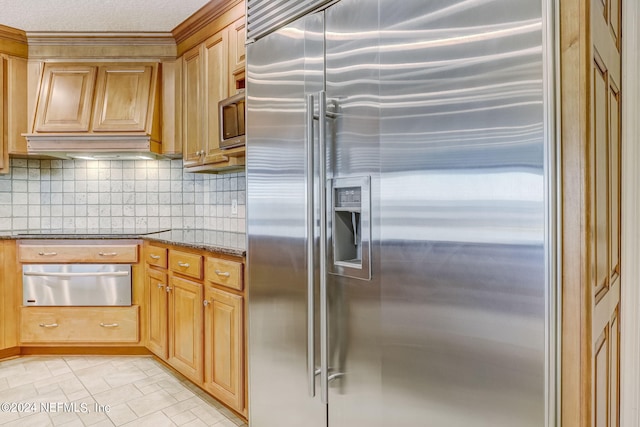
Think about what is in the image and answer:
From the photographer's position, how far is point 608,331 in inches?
49.6

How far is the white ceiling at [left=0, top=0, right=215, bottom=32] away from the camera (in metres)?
2.58

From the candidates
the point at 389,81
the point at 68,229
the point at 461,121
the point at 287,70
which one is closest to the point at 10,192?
the point at 68,229

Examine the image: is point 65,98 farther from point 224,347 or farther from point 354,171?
point 354,171

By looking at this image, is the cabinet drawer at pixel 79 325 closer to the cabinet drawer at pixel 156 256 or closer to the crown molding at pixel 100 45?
the cabinet drawer at pixel 156 256

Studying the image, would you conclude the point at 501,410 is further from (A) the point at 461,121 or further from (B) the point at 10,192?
(B) the point at 10,192

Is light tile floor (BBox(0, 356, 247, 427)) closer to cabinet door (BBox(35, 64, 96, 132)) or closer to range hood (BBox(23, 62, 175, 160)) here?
range hood (BBox(23, 62, 175, 160))

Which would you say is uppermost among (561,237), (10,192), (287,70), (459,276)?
(287,70)

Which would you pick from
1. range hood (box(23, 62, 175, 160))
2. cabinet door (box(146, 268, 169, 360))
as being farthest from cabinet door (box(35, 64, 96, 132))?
cabinet door (box(146, 268, 169, 360))

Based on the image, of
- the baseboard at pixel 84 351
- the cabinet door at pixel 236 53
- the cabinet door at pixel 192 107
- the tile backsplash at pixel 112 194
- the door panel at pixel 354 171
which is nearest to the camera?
the door panel at pixel 354 171

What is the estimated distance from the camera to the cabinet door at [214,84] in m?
2.56

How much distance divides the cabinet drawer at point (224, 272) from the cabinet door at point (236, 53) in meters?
1.02

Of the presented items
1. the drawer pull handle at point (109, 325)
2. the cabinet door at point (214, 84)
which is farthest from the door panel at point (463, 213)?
the drawer pull handle at point (109, 325)

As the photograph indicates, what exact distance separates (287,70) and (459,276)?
3.23 feet

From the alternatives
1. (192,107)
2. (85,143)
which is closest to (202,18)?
(192,107)
